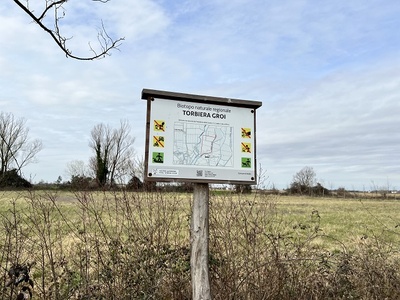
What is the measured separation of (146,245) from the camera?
4152 mm

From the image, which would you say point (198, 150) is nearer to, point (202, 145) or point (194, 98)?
point (202, 145)

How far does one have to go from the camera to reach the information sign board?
127 inches

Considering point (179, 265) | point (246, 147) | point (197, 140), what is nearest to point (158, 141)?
point (197, 140)

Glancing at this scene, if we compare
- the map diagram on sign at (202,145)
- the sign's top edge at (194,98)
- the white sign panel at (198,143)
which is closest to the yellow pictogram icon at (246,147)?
the white sign panel at (198,143)

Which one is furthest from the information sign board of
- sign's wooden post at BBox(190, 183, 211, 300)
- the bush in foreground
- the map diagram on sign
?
the bush in foreground

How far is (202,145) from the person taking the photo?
10.9 ft

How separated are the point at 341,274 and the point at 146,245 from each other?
2.19 m

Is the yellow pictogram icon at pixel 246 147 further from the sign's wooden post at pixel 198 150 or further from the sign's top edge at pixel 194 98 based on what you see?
the sign's top edge at pixel 194 98

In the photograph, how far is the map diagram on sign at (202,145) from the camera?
3273 millimetres

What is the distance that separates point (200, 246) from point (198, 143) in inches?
35.6

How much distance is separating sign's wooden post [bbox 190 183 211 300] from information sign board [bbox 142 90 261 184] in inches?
7.3

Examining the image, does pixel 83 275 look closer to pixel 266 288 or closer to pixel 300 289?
pixel 266 288

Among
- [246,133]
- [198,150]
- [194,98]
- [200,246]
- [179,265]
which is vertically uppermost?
[194,98]

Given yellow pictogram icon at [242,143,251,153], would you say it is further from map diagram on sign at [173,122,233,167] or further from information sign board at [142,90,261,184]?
map diagram on sign at [173,122,233,167]
